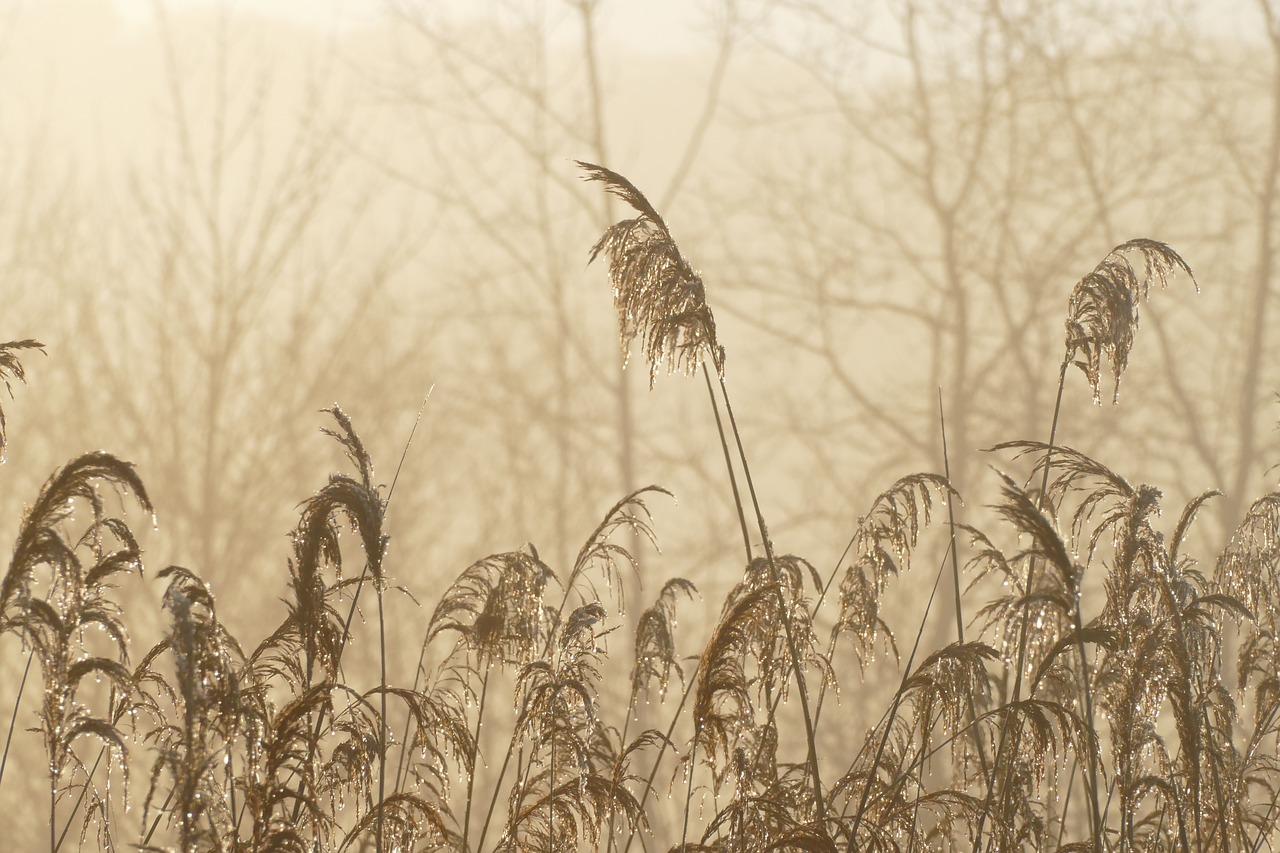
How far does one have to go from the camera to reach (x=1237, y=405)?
1825cm

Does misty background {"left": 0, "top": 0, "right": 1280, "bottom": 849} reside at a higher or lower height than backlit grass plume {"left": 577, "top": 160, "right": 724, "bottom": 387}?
higher

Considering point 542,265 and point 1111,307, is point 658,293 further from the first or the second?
point 542,265

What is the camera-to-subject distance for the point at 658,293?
2768 millimetres

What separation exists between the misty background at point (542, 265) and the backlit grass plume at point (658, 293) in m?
13.9

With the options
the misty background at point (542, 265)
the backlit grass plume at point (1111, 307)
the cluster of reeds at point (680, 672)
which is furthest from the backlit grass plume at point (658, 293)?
the misty background at point (542, 265)

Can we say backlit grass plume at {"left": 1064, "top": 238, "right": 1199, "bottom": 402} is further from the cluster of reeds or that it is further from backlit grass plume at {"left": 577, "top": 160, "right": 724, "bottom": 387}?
backlit grass plume at {"left": 577, "top": 160, "right": 724, "bottom": 387}

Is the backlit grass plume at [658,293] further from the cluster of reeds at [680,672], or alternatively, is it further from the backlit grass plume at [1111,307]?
the backlit grass plume at [1111,307]

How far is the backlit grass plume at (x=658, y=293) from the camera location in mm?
2756

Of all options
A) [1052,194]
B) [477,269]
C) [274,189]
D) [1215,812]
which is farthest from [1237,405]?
[1215,812]

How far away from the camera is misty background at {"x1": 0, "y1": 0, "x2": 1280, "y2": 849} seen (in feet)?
55.8

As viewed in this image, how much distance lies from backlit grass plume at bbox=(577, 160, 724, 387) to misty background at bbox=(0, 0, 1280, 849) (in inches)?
547

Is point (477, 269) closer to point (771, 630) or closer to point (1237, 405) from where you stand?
point (1237, 405)

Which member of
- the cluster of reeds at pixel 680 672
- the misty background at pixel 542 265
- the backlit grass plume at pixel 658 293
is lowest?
the cluster of reeds at pixel 680 672

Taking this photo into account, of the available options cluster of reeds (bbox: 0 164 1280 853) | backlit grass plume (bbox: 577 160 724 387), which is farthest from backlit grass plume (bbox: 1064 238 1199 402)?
backlit grass plume (bbox: 577 160 724 387)
